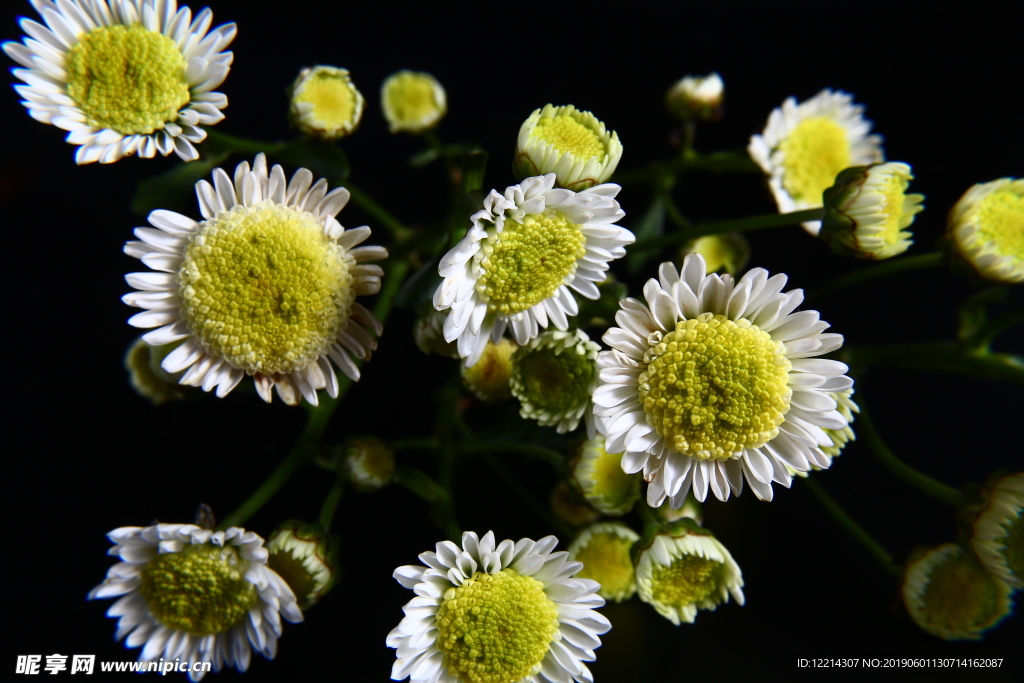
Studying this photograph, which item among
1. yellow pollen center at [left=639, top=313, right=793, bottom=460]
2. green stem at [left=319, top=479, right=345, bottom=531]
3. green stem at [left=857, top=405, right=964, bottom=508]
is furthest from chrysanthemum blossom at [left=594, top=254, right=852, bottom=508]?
green stem at [left=319, top=479, right=345, bottom=531]

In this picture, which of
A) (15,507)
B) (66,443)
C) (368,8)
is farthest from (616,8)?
(15,507)

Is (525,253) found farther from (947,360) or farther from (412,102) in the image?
(947,360)

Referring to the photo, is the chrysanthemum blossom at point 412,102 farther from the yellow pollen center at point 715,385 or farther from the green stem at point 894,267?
the green stem at point 894,267

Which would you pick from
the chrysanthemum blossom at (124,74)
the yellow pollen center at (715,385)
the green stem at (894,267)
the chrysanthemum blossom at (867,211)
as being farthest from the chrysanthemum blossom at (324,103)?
the green stem at (894,267)

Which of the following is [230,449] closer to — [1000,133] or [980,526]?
[980,526]

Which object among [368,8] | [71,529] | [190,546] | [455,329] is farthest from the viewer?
[368,8]

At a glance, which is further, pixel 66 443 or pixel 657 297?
pixel 66 443

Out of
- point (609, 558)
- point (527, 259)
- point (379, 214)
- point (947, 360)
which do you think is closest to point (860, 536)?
point (947, 360)
